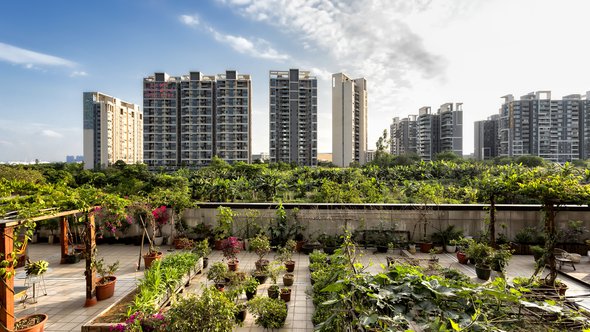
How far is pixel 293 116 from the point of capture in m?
61.9

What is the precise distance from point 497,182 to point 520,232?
8.58ft

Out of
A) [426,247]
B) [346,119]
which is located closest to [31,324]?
[426,247]

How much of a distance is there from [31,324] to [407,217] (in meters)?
9.63

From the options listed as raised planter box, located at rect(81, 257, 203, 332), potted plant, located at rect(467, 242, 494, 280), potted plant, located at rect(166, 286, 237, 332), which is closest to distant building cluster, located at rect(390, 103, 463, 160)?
potted plant, located at rect(467, 242, 494, 280)

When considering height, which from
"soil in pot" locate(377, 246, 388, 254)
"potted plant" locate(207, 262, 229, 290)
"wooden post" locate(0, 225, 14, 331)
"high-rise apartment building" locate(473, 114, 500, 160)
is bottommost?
"soil in pot" locate(377, 246, 388, 254)

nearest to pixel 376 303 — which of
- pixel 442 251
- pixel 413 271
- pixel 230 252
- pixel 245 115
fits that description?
pixel 413 271

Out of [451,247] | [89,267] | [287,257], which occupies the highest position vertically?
[89,267]

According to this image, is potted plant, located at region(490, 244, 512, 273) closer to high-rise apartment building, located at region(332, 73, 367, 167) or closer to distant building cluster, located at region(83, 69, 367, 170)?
distant building cluster, located at region(83, 69, 367, 170)

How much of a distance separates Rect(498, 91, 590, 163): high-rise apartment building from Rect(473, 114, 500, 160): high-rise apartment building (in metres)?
10.9

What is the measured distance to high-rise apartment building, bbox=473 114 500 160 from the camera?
254 feet

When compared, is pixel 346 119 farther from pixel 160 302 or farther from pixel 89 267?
pixel 160 302

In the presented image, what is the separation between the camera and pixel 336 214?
1000 centimetres

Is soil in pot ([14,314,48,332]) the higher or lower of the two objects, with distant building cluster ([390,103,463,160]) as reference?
lower

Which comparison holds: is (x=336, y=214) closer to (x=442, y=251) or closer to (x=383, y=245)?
(x=383, y=245)
